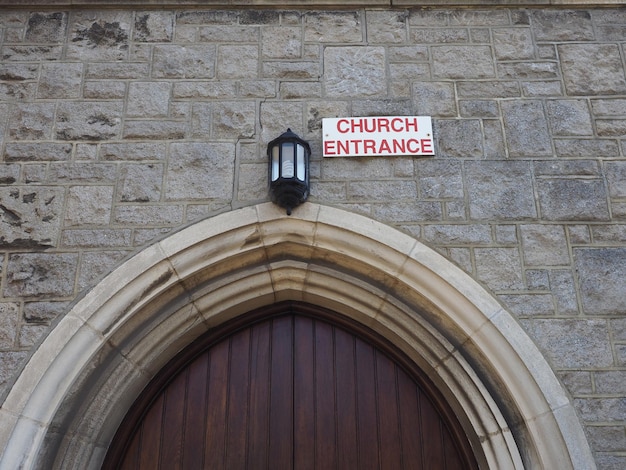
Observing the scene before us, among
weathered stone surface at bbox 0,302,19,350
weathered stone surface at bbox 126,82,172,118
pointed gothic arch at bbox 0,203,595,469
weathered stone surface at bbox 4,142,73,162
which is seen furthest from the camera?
weathered stone surface at bbox 126,82,172,118

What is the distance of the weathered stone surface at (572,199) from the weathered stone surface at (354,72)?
1.05 meters

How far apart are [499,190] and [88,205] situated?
2.14 metres

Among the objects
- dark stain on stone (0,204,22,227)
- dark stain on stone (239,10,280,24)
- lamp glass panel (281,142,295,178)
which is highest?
dark stain on stone (239,10,280,24)

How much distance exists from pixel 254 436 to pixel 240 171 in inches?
54.8

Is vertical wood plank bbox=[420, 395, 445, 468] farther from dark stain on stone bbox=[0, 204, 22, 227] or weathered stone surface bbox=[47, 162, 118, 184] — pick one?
dark stain on stone bbox=[0, 204, 22, 227]

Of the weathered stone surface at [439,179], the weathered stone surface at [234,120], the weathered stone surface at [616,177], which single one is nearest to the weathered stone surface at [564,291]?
the weathered stone surface at [616,177]

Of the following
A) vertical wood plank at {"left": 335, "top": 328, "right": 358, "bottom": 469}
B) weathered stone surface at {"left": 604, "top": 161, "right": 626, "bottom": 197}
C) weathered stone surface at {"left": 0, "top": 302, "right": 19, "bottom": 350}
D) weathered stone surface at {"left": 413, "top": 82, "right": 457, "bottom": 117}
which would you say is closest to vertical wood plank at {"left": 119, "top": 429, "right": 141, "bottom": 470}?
weathered stone surface at {"left": 0, "top": 302, "right": 19, "bottom": 350}

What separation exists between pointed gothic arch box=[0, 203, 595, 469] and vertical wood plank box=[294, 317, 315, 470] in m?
0.21

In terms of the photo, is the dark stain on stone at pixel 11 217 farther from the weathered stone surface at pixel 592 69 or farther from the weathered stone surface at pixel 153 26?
the weathered stone surface at pixel 592 69

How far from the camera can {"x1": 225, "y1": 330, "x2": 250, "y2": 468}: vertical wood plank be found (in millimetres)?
3352

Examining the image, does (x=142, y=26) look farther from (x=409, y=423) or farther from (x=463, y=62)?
(x=409, y=423)

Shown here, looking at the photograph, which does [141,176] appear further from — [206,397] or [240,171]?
[206,397]

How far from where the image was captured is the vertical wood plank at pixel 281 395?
3355 millimetres

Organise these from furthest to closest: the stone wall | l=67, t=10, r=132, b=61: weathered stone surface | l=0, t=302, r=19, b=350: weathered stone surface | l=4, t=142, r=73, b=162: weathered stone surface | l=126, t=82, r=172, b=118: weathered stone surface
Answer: l=67, t=10, r=132, b=61: weathered stone surface, l=126, t=82, r=172, b=118: weathered stone surface, l=4, t=142, r=73, b=162: weathered stone surface, the stone wall, l=0, t=302, r=19, b=350: weathered stone surface
